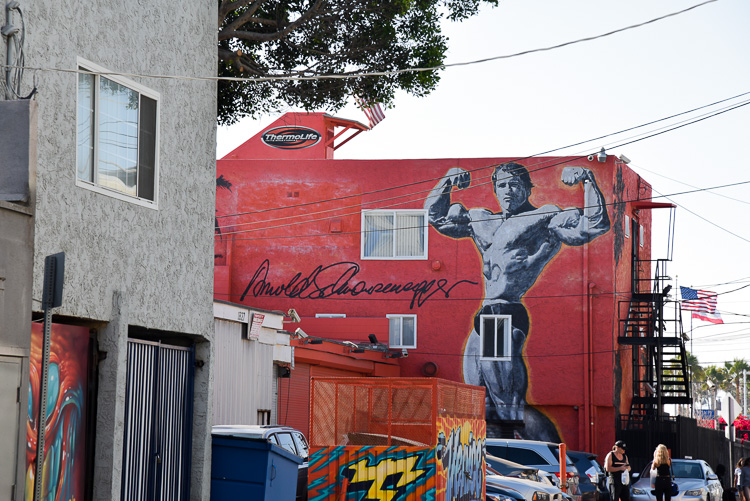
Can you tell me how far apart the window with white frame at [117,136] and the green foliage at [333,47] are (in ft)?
18.6

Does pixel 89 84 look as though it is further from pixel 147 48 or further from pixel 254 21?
pixel 254 21

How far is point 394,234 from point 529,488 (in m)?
15.6

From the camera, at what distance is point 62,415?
9.70 meters

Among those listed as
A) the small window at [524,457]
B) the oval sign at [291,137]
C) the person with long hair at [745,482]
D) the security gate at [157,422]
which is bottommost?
the person with long hair at [745,482]

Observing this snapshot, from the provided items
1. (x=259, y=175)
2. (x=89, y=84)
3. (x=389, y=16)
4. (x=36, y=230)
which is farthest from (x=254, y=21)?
(x=259, y=175)

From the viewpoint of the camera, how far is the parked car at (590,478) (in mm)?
21391

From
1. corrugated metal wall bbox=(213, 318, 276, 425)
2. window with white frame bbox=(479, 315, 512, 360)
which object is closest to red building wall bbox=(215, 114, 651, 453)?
window with white frame bbox=(479, 315, 512, 360)

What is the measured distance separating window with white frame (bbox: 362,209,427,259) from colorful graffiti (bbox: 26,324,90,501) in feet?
70.7

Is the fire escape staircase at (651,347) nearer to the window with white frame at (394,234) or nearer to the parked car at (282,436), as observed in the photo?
the window with white frame at (394,234)

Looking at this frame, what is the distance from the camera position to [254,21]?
16.8 m

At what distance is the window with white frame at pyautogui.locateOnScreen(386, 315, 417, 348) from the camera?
31.0 metres

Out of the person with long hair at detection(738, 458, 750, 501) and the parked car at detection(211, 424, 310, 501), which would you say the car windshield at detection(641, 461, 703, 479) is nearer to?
the person with long hair at detection(738, 458, 750, 501)
